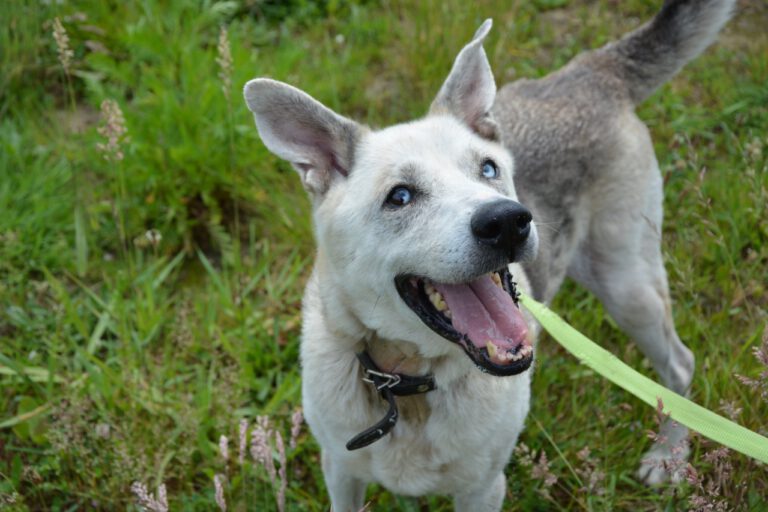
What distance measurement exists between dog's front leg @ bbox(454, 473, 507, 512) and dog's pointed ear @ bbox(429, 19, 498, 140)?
139 centimetres

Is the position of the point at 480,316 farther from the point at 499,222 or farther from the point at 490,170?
the point at 490,170

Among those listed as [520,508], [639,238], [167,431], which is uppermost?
[639,238]

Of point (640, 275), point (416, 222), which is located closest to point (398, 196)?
point (416, 222)

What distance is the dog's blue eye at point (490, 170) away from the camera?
2.73 m

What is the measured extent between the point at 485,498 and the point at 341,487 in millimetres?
565

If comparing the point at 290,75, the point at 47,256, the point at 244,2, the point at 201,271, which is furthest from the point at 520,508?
the point at 244,2

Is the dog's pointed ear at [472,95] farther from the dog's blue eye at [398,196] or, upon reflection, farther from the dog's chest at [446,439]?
the dog's chest at [446,439]

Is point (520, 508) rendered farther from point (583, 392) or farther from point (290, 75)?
point (290, 75)

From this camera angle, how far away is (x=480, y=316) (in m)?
2.46

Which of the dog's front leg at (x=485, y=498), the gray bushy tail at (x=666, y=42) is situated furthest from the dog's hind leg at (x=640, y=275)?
the dog's front leg at (x=485, y=498)

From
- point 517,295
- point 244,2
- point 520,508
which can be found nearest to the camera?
point 517,295

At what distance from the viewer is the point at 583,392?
12.2 feet

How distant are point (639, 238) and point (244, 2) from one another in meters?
4.03

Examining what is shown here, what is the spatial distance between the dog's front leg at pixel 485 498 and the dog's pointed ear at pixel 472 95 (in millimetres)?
1390
